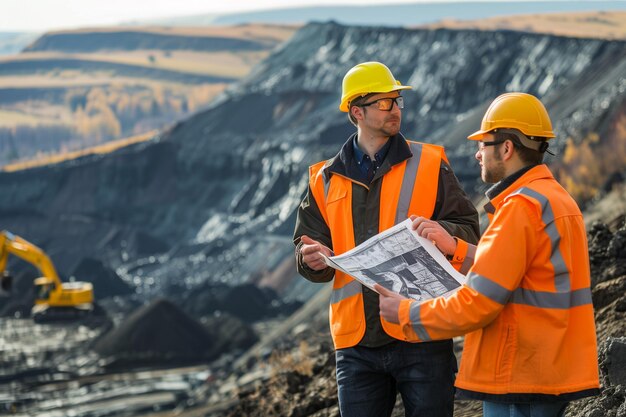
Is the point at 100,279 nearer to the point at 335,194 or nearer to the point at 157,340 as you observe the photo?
the point at 157,340

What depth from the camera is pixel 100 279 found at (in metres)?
40.7

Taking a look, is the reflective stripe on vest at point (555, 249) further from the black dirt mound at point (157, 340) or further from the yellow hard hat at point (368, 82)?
the black dirt mound at point (157, 340)

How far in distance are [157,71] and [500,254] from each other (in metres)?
170

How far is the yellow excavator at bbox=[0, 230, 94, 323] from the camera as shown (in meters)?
30.5

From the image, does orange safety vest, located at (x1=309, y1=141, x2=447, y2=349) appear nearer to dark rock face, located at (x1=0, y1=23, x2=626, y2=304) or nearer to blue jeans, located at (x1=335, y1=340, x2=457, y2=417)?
blue jeans, located at (x1=335, y1=340, x2=457, y2=417)

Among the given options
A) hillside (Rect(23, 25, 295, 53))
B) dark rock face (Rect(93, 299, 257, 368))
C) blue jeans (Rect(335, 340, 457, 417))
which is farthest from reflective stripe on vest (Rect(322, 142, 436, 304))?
hillside (Rect(23, 25, 295, 53))

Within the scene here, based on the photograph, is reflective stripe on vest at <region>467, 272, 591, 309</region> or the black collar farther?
the black collar

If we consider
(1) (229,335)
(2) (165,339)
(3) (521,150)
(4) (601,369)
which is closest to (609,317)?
(4) (601,369)

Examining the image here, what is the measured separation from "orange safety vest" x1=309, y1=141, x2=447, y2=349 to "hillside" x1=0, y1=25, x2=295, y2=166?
462ft

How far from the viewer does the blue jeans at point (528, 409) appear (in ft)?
12.5

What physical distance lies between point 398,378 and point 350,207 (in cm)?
70

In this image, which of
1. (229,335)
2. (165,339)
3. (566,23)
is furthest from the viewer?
(566,23)

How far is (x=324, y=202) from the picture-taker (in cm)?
479

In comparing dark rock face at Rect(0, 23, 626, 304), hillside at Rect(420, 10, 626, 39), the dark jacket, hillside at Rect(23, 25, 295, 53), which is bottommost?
the dark jacket
